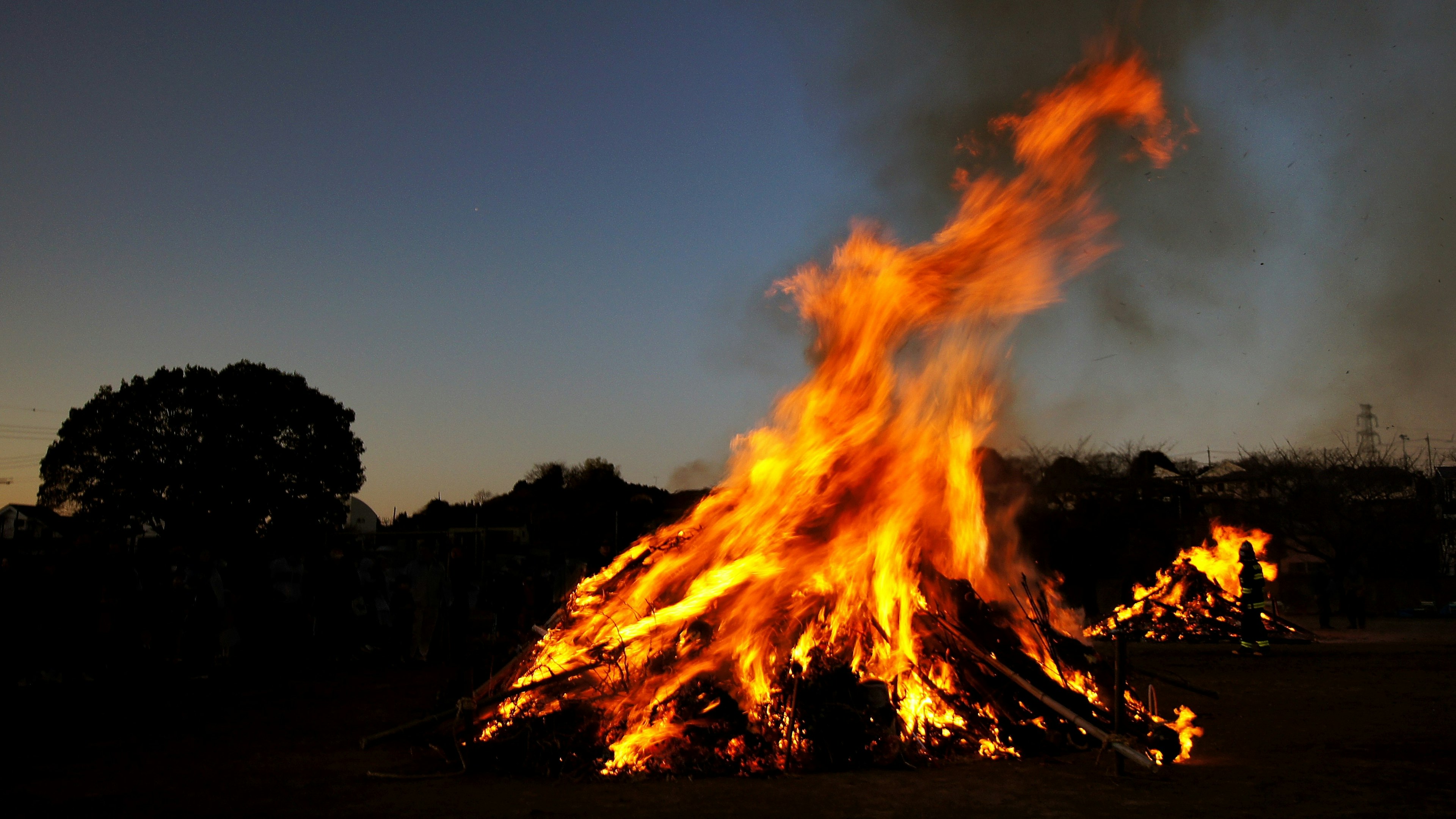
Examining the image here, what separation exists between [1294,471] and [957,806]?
34.5m

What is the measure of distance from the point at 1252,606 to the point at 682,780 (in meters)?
12.5

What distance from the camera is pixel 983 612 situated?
855cm

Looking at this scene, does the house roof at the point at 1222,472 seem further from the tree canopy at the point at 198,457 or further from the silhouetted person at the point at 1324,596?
the tree canopy at the point at 198,457

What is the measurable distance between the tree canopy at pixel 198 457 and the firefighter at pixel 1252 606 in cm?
3276

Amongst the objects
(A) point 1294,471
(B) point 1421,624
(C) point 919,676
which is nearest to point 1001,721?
(C) point 919,676

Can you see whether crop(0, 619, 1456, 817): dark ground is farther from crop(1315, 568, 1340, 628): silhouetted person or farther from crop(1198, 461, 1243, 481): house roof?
Answer: crop(1198, 461, 1243, 481): house roof

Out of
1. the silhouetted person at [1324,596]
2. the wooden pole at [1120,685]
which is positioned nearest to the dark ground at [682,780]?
the wooden pole at [1120,685]

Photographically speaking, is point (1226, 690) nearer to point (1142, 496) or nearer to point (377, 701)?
→ point (377, 701)

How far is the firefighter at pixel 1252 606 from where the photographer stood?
49.4ft

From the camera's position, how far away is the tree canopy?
1378 inches

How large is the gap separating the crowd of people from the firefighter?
11.0 m

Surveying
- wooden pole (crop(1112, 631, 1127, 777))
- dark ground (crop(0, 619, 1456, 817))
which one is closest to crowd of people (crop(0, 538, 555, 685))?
dark ground (crop(0, 619, 1456, 817))

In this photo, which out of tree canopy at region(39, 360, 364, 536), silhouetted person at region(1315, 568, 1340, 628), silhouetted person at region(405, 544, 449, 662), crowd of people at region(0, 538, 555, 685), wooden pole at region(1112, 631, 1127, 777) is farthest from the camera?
tree canopy at region(39, 360, 364, 536)

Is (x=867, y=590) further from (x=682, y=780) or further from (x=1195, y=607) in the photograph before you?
(x=1195, y=607)
